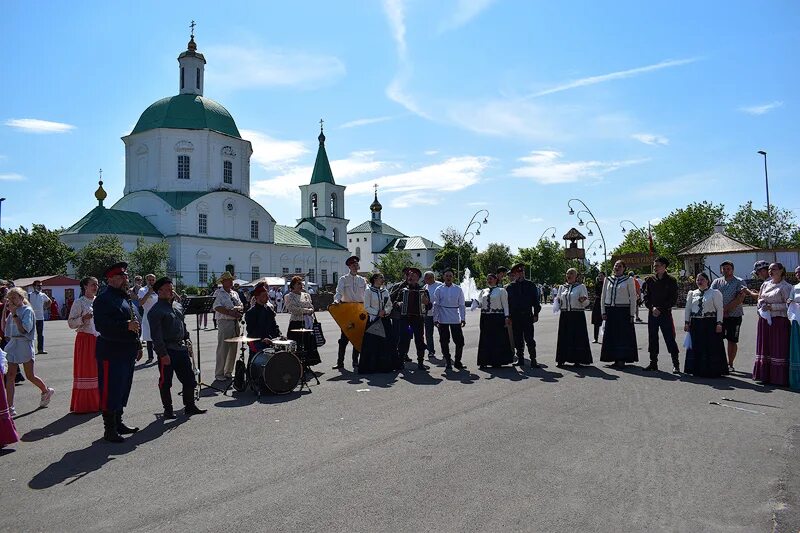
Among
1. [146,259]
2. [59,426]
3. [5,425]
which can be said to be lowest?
[59,426]

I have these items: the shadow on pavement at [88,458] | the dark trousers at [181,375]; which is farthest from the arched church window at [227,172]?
the shadow on pavement at [88,458]

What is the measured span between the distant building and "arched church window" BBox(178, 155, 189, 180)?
7731 centimetres

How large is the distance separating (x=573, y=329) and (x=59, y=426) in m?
9.29

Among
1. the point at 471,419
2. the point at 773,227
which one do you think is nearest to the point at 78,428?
the point at 471,419

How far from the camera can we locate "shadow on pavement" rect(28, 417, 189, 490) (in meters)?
5.69

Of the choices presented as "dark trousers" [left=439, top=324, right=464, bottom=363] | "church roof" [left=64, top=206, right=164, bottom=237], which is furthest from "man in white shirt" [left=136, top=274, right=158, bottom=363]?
"church roof" [left=64, top=206, right=164, bottom=237]

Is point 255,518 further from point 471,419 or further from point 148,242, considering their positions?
point 148,242

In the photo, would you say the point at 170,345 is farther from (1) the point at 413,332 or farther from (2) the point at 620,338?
(2) the point at 620,338

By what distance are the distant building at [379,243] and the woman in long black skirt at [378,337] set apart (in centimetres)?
13075

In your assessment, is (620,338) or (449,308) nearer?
(620,338)

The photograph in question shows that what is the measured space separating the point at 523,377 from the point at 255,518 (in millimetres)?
7464

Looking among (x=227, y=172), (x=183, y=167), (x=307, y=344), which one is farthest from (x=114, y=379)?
(x=227, y=172)

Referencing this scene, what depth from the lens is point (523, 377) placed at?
1123 centimetres

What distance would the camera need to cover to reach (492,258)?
319 feet
